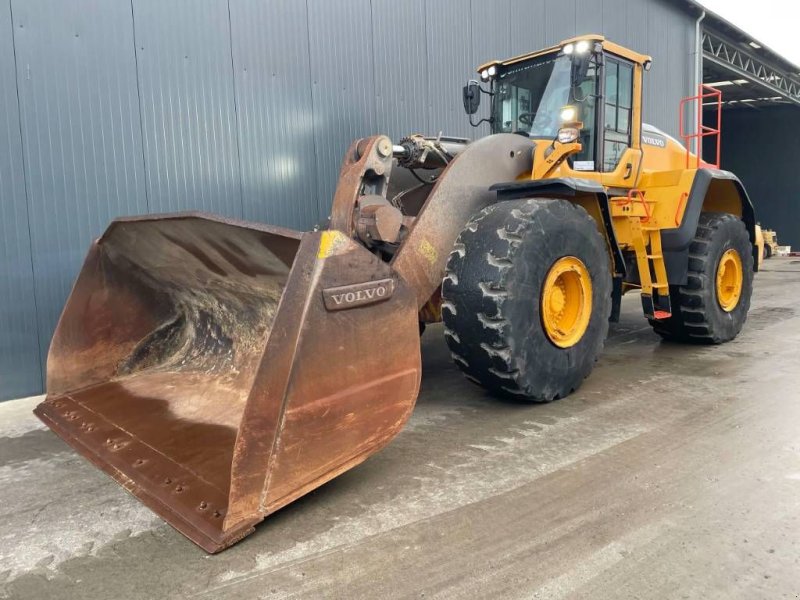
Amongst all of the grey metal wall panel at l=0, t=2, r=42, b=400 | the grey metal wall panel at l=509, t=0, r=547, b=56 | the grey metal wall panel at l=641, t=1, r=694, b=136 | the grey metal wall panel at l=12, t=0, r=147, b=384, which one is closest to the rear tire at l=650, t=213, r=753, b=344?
the grey metal wall panel at l=509, t=0, r=547, b=56

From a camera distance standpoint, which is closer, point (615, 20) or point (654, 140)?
point (654, 140)

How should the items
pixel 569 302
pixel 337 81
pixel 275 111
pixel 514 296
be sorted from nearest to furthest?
pixel 514 296 → pixel 569 302 → pixel 275 111 → pixel 337 81

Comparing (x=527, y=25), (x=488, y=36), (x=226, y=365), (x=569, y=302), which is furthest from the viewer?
(x=527, y=25)

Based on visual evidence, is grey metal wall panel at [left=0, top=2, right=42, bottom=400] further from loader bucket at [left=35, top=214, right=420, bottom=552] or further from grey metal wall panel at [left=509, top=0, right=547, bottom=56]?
grey metal wall panel at [left=509, top=0, right=547, bottom=56]

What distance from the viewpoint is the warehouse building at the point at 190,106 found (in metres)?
4.63

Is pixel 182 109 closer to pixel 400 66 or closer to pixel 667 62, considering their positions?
pixel 400 66

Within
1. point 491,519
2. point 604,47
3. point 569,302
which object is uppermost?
point 604,47

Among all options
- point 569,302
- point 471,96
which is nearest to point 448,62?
point 471,96

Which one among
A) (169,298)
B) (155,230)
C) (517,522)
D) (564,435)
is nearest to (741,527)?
(517,522)

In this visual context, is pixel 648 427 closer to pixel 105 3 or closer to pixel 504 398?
pixel 504 398

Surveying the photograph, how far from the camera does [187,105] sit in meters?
5.51

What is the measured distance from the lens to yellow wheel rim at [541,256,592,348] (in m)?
3.81

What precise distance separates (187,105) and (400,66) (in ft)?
10.0

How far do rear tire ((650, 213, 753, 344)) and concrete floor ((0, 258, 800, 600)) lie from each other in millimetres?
1668
